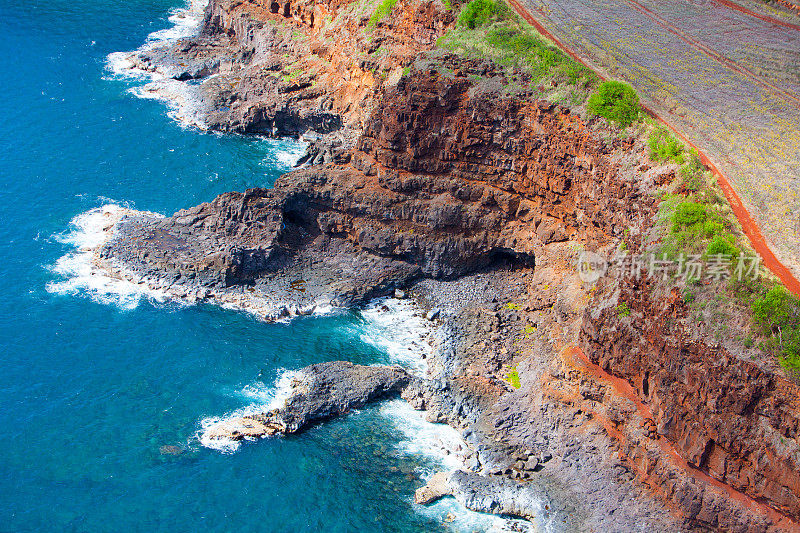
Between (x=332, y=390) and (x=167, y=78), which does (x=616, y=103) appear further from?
(x=167, y=78)

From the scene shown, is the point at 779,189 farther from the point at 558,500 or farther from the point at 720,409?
the point at 558,500

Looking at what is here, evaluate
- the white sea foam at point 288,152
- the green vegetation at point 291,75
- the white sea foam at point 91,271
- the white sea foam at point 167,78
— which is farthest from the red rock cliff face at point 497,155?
the white sea foam at point 167,78

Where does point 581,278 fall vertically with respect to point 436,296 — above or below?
above

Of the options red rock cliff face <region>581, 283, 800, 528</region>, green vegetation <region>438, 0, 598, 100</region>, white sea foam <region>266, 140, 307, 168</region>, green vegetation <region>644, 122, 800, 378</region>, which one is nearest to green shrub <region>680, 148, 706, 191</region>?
green vegetation <region>644, 122, 800, 378</region>

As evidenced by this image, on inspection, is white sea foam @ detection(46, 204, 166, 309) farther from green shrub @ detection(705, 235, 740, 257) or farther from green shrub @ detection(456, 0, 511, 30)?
green shrub @ detection(705, 235, 740, 257)

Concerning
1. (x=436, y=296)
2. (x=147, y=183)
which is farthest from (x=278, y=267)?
(x=147, y=183)

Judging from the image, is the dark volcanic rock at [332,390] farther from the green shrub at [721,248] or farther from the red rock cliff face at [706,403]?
the green shrub at [721,248]
